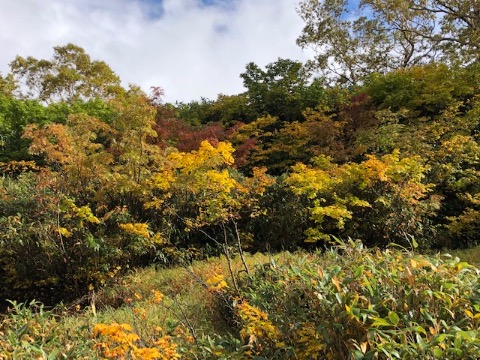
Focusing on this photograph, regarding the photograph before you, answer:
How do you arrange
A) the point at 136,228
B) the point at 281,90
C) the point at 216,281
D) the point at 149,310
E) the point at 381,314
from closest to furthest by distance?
the point at 381,314
the point at 216,281
the point at 149,310
the point at 136,228
the point at 281,90

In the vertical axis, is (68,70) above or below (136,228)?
above

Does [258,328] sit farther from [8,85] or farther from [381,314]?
[8,85]

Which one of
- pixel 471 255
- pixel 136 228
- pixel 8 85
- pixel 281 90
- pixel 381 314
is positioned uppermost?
pixel 8 85

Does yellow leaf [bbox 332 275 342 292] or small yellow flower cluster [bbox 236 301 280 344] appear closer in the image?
yellow leaf [bbox 332 275 342 292]

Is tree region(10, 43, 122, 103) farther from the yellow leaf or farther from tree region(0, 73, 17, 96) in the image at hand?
the yellow leaf

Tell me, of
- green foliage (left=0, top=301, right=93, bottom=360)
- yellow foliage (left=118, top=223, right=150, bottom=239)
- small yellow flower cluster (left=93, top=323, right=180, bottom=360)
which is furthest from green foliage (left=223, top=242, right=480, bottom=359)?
yellow foliage (left=118, top=223, right=150, bottom=239)

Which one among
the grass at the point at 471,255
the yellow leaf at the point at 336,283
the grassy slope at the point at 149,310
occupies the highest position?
the yellow leaf at the point at 336,283

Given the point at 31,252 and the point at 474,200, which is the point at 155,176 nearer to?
the point at 31,252

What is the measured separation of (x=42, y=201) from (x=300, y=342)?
466 cm

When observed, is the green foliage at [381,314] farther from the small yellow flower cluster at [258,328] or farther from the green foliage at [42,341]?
the green foliage at [42,341]

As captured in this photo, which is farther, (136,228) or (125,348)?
(136,228)

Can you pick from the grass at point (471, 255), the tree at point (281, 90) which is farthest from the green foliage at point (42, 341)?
the tree at point (281, 90)

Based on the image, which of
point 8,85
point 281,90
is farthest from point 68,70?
point 281,90

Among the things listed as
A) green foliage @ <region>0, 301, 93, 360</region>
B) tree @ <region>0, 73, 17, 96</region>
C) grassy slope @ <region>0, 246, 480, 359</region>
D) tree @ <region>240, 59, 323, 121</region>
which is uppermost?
tree @ <region>0, 73, 17, 96</region>
